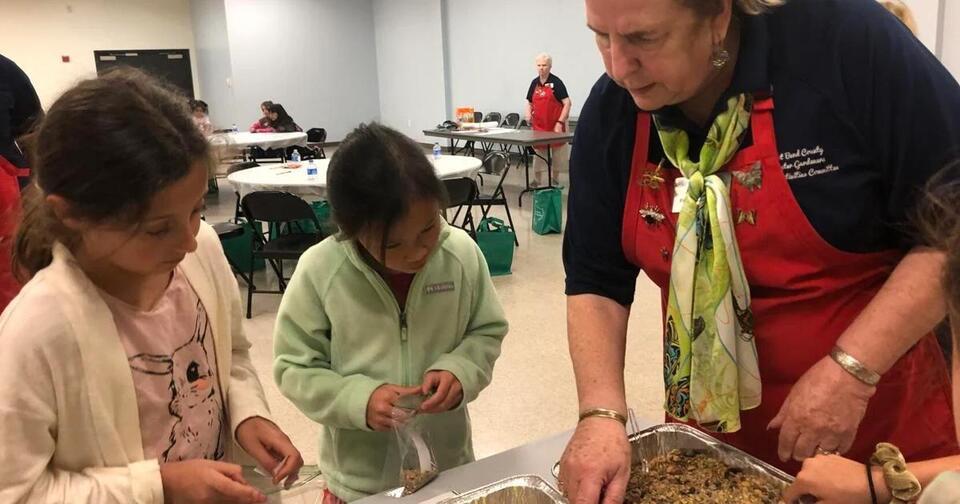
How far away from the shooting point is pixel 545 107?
8328 mm

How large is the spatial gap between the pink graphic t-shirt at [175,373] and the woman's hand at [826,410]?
90 cm

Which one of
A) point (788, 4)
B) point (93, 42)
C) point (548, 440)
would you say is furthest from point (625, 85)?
point (93, 42)

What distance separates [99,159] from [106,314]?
22 cm

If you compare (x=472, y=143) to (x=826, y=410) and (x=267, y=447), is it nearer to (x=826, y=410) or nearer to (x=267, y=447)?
(x=267, y=447)

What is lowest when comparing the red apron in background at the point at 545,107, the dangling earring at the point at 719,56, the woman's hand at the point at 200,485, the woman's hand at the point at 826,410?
the woman's hand at the point at 200,485

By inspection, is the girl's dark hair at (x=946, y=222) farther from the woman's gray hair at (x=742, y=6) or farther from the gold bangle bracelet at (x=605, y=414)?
the gold bangle bracelet at (x=605, y=414)

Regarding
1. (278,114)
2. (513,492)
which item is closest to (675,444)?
(513,492)

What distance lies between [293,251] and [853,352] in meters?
3.58

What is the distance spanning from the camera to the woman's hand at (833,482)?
0.90 metres

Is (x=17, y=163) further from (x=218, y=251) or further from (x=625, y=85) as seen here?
(x=625, y=85)

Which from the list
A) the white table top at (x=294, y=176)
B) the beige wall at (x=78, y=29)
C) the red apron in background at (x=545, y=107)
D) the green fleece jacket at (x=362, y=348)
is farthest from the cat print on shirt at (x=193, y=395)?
the beige wall at (x=78, y=29)

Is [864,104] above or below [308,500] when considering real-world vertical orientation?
above

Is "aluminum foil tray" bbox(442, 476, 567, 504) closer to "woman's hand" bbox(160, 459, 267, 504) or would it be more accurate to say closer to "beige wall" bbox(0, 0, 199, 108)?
"woman's hand" bbox(160, 459, 267, 504)

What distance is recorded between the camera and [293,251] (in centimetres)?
420
